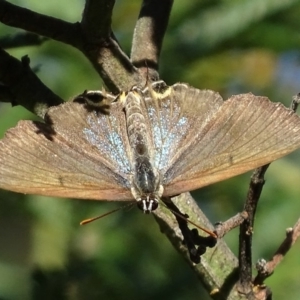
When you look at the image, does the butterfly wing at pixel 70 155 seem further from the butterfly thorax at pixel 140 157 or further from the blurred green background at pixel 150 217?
the blurred green background at pixel 150 217

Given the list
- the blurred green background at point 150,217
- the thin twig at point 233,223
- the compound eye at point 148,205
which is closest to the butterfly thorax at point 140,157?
the compound eye at point 148,205

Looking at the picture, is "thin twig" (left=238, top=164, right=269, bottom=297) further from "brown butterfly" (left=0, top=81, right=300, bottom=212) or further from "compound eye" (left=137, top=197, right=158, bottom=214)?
"compound eye" (left=137, top=197, right=158, bottom=214)

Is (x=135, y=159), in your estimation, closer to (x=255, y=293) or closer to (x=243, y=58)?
(x=255, y=293)

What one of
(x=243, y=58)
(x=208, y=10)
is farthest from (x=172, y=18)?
(x=243, y=58)

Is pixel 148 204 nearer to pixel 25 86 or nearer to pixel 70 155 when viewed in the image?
pixel 70 155

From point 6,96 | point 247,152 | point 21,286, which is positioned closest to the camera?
point 247,152
